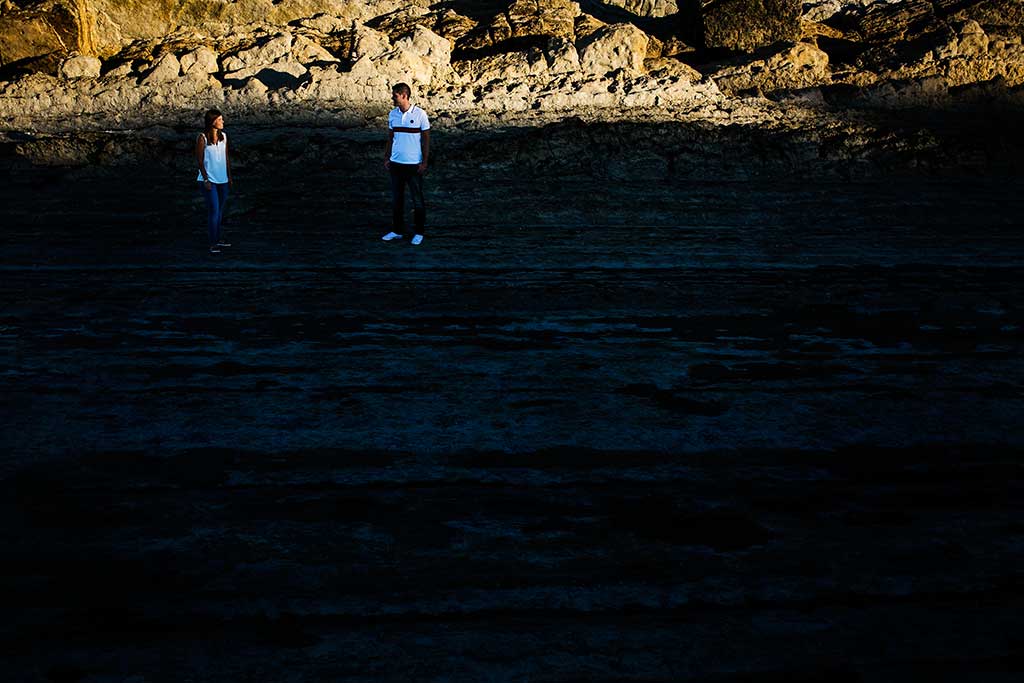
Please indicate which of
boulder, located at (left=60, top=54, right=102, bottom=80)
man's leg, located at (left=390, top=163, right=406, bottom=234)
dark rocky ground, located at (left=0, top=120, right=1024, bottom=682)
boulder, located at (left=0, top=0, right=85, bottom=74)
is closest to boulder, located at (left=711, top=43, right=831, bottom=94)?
dark rocky ground, located at (left=0, top=120, right=1024, bottom=682)

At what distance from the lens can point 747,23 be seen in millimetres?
20484

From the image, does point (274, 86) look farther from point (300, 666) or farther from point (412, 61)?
point (300, 666)

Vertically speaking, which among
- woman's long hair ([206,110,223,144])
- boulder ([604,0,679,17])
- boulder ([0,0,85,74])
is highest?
boulder ([604,0,679,17])

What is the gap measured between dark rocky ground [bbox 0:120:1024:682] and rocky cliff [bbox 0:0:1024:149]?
26.7 feet

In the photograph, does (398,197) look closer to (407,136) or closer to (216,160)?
(407,136)

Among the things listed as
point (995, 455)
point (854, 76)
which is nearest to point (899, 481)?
point (995, 455)

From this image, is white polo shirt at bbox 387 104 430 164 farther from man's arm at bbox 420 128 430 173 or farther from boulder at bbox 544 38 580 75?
boulder at bbox 544 38 580 75

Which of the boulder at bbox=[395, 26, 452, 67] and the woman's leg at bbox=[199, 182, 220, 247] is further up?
the boulder at bbox=[395, 26, 452, 67]

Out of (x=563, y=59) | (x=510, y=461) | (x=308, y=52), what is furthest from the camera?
(x=308, y=52)

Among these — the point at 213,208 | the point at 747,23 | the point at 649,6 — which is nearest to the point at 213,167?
the point at 213,208

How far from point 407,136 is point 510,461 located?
5847 millimetres

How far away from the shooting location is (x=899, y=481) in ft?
14.6

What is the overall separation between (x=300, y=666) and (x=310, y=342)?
3.54 m

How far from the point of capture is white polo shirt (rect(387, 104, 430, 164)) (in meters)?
9.73
